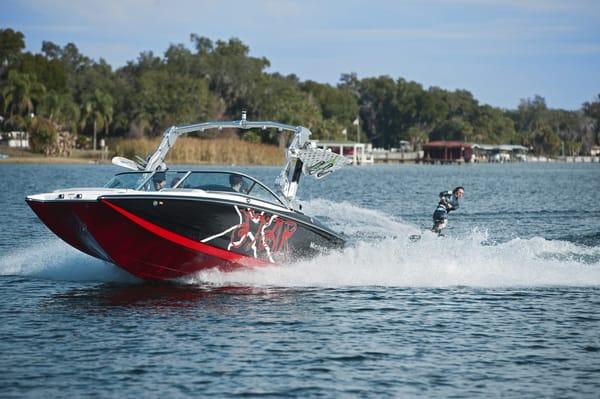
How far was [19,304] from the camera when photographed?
19.3 metres

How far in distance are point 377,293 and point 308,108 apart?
141 meters

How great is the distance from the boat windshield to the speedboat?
0.8 inches

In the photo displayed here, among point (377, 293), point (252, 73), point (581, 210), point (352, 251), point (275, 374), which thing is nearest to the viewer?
point (275, 374)

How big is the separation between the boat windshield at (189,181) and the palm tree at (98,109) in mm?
115006

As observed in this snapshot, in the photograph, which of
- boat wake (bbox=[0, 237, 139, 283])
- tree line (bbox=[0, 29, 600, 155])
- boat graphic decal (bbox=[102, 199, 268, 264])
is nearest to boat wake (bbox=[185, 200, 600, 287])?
boat graphic decal (bbox=[102, 199, 268, 264])

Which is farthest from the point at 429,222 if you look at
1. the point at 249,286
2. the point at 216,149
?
the point at 216,149

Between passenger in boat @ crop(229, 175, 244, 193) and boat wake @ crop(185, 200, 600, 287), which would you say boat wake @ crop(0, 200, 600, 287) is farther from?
passenger in boat @ crop(229, 175, 244, 193)

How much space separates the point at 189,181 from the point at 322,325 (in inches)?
185

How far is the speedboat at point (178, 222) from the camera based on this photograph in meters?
19.7

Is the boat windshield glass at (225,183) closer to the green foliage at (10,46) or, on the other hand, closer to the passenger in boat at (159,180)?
the passenger in boat at (159,180)

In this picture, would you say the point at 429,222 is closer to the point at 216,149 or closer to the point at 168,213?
the point at 168,213

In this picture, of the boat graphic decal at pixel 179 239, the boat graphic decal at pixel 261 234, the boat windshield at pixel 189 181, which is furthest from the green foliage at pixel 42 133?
the boat graphic decal at pixel 179 239

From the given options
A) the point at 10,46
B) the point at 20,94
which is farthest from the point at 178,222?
the point at 10,46

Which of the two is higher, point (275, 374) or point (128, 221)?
point (128, 221)
